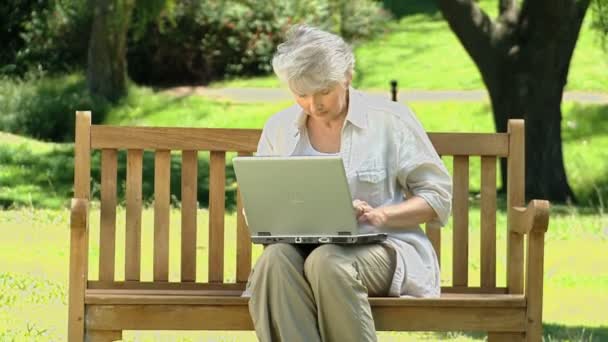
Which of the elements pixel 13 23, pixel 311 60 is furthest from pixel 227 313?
pixel 13 23

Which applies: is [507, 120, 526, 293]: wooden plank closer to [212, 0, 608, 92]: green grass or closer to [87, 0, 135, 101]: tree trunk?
[87, 0, 135, 101]: tree trunk

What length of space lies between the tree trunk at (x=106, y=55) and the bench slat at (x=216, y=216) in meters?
16.3

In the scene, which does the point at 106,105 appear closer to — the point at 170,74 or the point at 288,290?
the point at 170,74

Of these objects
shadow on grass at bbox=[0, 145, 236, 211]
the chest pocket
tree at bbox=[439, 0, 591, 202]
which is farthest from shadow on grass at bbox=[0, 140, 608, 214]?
the chest pocket

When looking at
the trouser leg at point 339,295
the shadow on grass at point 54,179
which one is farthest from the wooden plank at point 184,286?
the shadow on grass at point 54,179

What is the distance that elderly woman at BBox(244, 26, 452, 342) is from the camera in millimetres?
4992

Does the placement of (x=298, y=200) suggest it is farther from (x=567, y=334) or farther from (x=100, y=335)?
(x=567, y=334)

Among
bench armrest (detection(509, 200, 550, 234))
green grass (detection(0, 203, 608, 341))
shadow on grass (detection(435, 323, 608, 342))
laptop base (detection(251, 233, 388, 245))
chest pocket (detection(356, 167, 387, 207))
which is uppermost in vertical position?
chest pocket (detection(356, 167, 387, 207))

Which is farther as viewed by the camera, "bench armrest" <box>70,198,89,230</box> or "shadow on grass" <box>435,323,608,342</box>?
"shadow on grass" <box>435,323,608,342</box>

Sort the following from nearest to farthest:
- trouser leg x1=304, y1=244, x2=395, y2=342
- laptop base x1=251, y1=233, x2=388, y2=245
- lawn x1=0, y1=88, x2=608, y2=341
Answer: trouser leg x1=304, y1=244, x2=395, y2=342 → laptop base x1=251, y1=233, x2=388, y2=245 → lawn x1=0, y1=88, x2=608, y2=341

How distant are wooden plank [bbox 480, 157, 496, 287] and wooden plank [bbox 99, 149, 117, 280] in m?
1.35

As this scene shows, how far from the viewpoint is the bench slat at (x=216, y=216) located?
19.1ft

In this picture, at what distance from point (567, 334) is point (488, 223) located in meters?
1.67

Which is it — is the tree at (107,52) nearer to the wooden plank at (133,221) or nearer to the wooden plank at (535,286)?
the wooden plank at (133,221)
